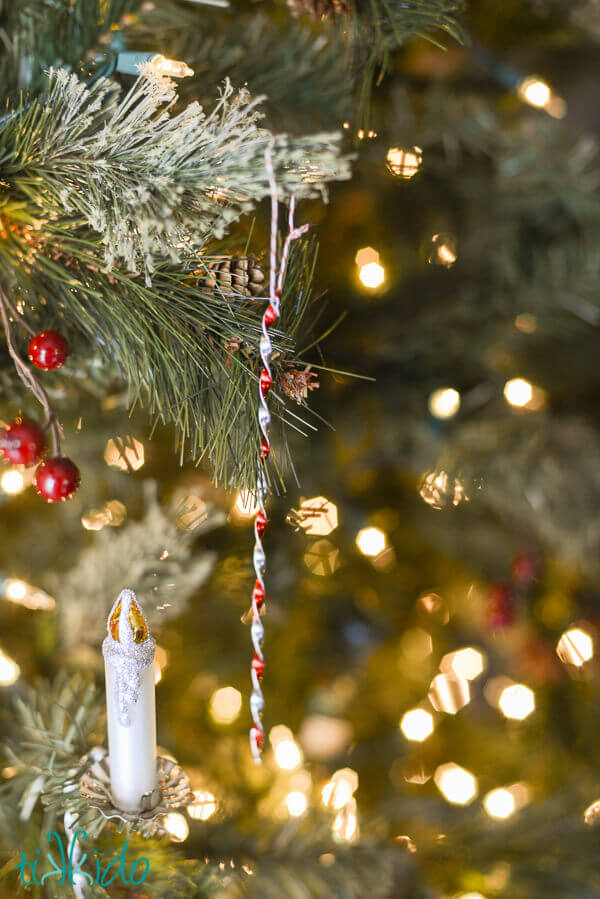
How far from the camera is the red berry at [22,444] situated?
1.11 ft

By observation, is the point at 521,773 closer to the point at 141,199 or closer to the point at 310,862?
the point at 310,862

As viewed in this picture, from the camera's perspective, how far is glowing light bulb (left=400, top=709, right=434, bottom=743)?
742 millimetres

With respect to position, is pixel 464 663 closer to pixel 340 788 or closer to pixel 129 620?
pixel 340 788

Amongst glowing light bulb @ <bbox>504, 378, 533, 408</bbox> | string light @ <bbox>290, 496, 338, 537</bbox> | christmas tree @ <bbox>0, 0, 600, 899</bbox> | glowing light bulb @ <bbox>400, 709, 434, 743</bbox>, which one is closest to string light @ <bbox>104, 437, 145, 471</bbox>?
christmas tree @ <bbox>0, 0, 600, 899</bbox>

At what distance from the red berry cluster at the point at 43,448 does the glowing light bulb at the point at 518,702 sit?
2.23 feet

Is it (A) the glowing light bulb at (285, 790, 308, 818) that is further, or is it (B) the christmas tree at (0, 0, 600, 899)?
(A) the glowing light bulb at (285, 790, 308, 818)

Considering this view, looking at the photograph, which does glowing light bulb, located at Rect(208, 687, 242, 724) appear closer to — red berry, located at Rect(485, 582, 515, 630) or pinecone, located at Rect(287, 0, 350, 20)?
red berry, located at Rect(485, 582, 515, 630)

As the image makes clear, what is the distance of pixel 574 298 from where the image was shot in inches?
24.0

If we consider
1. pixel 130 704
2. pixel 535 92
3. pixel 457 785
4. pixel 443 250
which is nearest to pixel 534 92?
pixel 535 92

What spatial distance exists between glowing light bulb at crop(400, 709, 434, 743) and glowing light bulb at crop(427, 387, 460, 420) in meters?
0.38

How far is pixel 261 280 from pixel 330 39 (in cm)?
26

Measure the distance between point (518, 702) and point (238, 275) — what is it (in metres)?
0.71

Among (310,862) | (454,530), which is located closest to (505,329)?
(454,530)

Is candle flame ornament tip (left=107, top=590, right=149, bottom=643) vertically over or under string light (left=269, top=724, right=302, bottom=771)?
over
